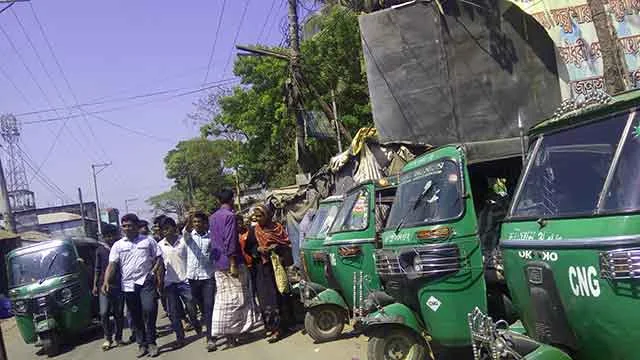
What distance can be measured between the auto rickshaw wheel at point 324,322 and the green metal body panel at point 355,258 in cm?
43

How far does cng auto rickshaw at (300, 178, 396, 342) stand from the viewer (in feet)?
24.5

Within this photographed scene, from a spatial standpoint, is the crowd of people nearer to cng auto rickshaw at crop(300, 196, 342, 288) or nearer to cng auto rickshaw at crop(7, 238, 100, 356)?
cng auto rickshaw at crop(300, 196, 342, 288)

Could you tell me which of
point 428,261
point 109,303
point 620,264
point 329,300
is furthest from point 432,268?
point 109,303

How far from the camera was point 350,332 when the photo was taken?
28.5ft

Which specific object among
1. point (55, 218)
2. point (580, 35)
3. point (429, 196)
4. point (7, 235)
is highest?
point (580, 35)

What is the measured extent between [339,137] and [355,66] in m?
5.97

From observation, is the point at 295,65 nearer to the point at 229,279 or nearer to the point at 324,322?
the point at 229,279

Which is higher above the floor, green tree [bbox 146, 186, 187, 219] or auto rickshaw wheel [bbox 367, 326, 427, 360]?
green tree [bbox 146, 186, 187, 219]

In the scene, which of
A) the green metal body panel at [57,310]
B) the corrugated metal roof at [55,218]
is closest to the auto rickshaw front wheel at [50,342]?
the green metal body panel at [57,310]

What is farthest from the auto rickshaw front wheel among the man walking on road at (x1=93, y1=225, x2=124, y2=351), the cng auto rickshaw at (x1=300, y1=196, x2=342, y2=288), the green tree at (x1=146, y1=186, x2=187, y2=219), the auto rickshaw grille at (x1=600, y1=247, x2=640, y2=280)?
the green tree at (x1=146, y1=186, x2=187, y2=219)

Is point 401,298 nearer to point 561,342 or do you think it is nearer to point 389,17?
point 561,342

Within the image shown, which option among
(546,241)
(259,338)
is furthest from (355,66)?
(546,241)

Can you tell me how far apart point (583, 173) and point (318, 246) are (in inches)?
202

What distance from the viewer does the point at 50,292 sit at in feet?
35.0
